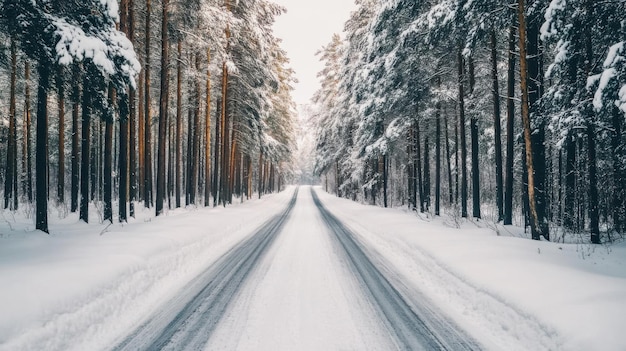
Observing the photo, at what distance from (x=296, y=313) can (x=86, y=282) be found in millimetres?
3271

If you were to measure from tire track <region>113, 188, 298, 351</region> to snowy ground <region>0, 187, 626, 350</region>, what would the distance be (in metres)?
0.19

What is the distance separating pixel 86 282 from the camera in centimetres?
516

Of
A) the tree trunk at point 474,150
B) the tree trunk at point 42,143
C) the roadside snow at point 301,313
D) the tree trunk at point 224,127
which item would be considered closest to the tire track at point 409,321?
the roadside snow at point 301,313

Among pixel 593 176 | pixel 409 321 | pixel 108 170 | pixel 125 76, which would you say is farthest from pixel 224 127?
pixel 409 321

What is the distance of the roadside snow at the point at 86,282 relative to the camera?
13.2 ft

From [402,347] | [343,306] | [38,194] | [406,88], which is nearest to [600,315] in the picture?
[402,347]

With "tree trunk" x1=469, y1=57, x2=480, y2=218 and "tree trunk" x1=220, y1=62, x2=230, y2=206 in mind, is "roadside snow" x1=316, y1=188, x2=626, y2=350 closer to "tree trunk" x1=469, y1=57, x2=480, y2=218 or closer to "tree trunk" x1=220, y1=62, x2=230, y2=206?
"tree trunk" x1=469, y1=57, x2=480, y2=218

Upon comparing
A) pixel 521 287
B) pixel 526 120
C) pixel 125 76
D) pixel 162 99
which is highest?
pixel 162 99

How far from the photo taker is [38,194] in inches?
364

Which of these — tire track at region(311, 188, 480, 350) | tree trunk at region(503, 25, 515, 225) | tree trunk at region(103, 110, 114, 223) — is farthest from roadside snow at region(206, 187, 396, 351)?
tree trunk at region(503, 25, 515, 225)

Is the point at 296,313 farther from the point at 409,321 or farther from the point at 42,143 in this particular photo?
the point at 42,143

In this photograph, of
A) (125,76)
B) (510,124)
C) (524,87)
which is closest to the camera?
(125,76)

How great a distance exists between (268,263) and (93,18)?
24.8 ft

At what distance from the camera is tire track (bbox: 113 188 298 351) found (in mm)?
4242
